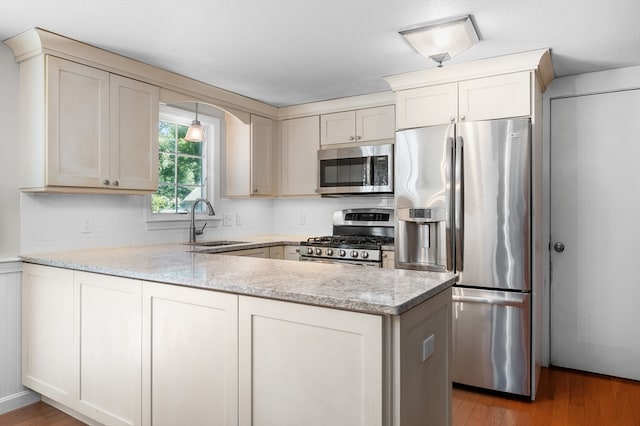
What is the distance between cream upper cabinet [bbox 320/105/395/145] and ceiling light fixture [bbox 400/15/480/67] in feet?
3.81

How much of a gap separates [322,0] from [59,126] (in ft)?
5.71

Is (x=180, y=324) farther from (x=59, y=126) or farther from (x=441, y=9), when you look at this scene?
(x=441, y=9)

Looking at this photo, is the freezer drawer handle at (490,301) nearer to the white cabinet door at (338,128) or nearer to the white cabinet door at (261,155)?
the white cabinet door at (338,128)

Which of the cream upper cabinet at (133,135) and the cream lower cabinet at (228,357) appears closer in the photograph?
the cream lower cabinet at (228,357)

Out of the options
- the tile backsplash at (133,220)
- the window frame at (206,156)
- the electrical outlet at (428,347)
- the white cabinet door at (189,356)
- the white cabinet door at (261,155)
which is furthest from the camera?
the white cabinet door at (261,155)

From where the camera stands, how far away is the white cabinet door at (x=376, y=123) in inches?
150

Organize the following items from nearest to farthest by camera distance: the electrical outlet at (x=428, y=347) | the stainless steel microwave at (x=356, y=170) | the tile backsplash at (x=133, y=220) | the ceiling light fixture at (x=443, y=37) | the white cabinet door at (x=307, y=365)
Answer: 1. the white cabinet door at (x=307, y=365)
2. the electrical outlet at (x=428, y=347)
3. the ceiling light fixture at (x=443, y=37)
4. the tile backsplash at (x=133, y=220)
5. the stainless steel microwave at (x=356, y=170)

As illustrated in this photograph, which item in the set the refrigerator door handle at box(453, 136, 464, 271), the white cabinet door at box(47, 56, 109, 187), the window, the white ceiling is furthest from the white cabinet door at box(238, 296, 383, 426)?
the window

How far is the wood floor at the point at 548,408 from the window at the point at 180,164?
1613 mm

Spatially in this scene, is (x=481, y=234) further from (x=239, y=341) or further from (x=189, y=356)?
(x=189, y=356)

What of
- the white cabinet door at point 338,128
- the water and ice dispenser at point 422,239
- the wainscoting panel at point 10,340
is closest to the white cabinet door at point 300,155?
the white cabinet door at point 338,128

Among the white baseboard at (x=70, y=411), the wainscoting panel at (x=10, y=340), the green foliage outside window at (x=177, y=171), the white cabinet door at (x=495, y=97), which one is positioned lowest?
the white baseboard at (x=70, y=411)

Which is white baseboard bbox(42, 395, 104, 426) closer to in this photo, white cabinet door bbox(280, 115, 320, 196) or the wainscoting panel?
the wainscoting panel

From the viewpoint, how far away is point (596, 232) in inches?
129
